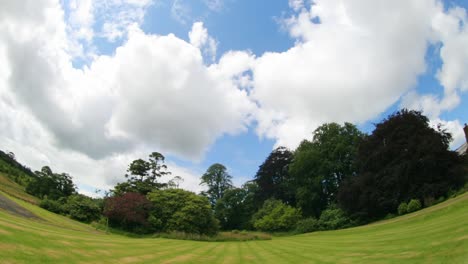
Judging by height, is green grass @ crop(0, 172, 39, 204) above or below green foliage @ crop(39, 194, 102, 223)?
above

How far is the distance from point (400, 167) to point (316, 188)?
2400 centimetres

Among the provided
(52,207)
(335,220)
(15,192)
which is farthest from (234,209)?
(15,192)

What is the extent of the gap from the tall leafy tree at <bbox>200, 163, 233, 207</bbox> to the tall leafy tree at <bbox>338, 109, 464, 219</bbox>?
43110mm

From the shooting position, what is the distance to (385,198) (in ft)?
113

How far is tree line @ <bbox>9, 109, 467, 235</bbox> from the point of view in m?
31.8

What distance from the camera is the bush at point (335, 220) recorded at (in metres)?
39.9

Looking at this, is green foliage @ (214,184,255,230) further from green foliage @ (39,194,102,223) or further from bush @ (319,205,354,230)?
green foliage @ (39,194,102,223)

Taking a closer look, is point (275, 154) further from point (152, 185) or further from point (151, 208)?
point (151, 208)

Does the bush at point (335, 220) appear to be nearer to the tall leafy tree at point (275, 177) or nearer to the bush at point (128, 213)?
the tall leafy tree at point (275, 177)

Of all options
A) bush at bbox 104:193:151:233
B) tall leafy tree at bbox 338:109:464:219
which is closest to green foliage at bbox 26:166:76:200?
bush at bbox 104:193:151:233

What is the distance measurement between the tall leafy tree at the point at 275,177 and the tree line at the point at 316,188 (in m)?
0.21

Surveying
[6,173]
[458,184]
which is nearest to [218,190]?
[6,173]

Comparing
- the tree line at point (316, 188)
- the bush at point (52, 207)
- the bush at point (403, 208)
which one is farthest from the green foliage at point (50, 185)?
the bush at point (403, 208)

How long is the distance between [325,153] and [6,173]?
59.8 meters
